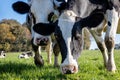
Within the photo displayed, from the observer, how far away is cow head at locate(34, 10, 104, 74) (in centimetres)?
655

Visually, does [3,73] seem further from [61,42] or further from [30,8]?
[30,8]

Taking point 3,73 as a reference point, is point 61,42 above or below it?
above

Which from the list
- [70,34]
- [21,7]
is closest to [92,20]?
[70,34]

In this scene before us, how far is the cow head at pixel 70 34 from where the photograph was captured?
6.55 metres

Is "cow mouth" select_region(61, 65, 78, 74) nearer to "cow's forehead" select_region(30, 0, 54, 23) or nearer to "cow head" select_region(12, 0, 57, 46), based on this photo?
"cow head" select_region(12, 0, 57, 46)

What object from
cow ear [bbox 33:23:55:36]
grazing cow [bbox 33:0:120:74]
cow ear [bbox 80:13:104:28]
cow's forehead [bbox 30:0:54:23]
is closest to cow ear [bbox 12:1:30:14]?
cow's forehead [bbox 30:0:54:23]

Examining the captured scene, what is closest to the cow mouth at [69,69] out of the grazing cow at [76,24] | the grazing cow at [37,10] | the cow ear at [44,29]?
the grazing cow at [76,24]

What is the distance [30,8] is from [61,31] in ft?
8.67

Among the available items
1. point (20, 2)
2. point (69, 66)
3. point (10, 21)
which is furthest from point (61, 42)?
point (10, 21)

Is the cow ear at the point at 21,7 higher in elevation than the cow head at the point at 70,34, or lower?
higher

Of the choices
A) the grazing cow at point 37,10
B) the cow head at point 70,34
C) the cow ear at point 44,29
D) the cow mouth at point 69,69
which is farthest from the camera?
the grazing cow at point 37,10

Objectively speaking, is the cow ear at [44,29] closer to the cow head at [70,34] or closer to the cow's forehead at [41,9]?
the cow head at [70,34]

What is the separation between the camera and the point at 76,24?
23.2 feet

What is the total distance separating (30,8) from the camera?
9.27 meters
